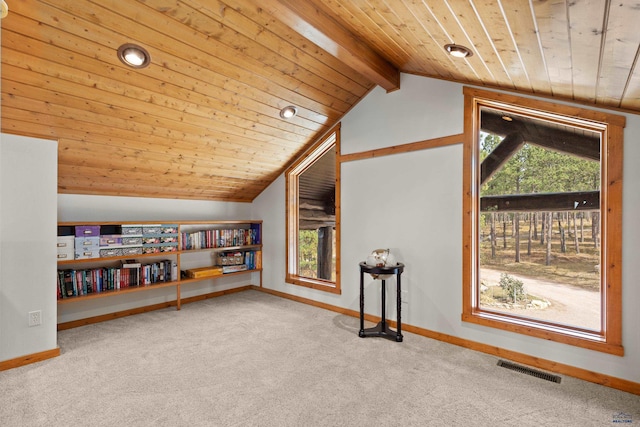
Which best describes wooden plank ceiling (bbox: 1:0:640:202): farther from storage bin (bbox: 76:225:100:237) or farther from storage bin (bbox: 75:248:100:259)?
storage bin (bbox: 75:248:100:259)

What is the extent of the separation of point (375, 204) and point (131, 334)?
2.87m

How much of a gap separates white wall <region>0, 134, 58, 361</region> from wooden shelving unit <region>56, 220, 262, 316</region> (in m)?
0.50

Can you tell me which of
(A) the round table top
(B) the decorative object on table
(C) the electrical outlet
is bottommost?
(C) the electrical outlet

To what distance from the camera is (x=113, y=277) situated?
12.0 ft

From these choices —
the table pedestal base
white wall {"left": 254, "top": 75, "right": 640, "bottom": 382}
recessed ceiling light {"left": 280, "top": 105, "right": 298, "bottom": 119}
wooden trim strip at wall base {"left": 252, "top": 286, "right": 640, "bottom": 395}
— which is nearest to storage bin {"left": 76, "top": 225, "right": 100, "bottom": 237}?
recessed ceiling light {"left": 280, "top": 105, "right": 298, "bottom": 119}

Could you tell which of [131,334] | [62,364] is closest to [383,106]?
[131,334]

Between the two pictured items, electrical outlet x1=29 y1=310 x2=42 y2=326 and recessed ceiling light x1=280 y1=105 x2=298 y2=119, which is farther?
recessed ceiling light x1=280 y1=105 x2=298 y2=119

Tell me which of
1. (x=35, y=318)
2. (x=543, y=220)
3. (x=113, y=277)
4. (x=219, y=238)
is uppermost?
(x=543, y=220)

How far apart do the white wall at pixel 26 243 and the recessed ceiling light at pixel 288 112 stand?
2049 mm

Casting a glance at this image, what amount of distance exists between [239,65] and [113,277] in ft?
8.72

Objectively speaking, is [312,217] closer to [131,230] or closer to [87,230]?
[131,230]

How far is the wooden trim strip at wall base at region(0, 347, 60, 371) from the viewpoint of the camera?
2.54 metres

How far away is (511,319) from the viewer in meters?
2.88

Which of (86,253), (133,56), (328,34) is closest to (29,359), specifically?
(86,253)
